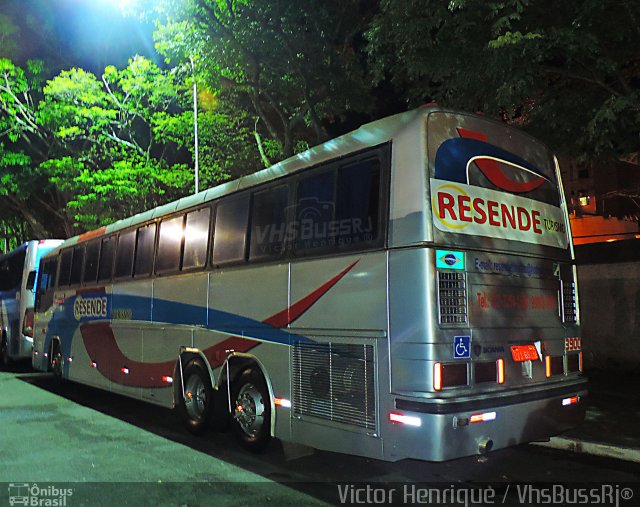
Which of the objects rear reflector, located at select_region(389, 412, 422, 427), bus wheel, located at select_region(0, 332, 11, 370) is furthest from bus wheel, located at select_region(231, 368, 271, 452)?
bus wheel, located at select_region(0, 332, 11, 370)

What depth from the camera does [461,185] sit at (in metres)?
5.12

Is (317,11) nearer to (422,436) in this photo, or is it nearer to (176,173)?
(176,173)

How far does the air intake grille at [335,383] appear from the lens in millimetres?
5012

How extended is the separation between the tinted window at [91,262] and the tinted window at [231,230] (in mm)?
4393

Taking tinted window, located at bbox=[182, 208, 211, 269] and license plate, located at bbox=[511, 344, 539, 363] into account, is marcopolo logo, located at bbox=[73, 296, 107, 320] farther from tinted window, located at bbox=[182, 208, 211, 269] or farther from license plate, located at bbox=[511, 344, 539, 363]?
license plate, located at bbox=[511, 344, 539, 363]

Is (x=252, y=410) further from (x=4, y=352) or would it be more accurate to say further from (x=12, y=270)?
(x=12, y=270)

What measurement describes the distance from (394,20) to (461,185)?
446cm

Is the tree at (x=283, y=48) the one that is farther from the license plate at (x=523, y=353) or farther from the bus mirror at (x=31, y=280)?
the license plate at (x=523, y=353)

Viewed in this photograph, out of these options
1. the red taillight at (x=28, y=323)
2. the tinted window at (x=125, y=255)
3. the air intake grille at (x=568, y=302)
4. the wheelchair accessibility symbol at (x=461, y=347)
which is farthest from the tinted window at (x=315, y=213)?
the red taillight at (x=28, y=323)

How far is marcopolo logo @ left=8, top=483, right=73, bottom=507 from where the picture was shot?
4.87 metres

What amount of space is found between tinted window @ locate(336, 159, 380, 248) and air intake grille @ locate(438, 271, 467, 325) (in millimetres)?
740

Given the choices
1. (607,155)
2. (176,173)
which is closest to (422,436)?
(607,155)

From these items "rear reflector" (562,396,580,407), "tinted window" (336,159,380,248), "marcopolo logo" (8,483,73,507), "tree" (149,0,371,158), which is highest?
"tree" (149,0,371,158)

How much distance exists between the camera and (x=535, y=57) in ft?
24.4
